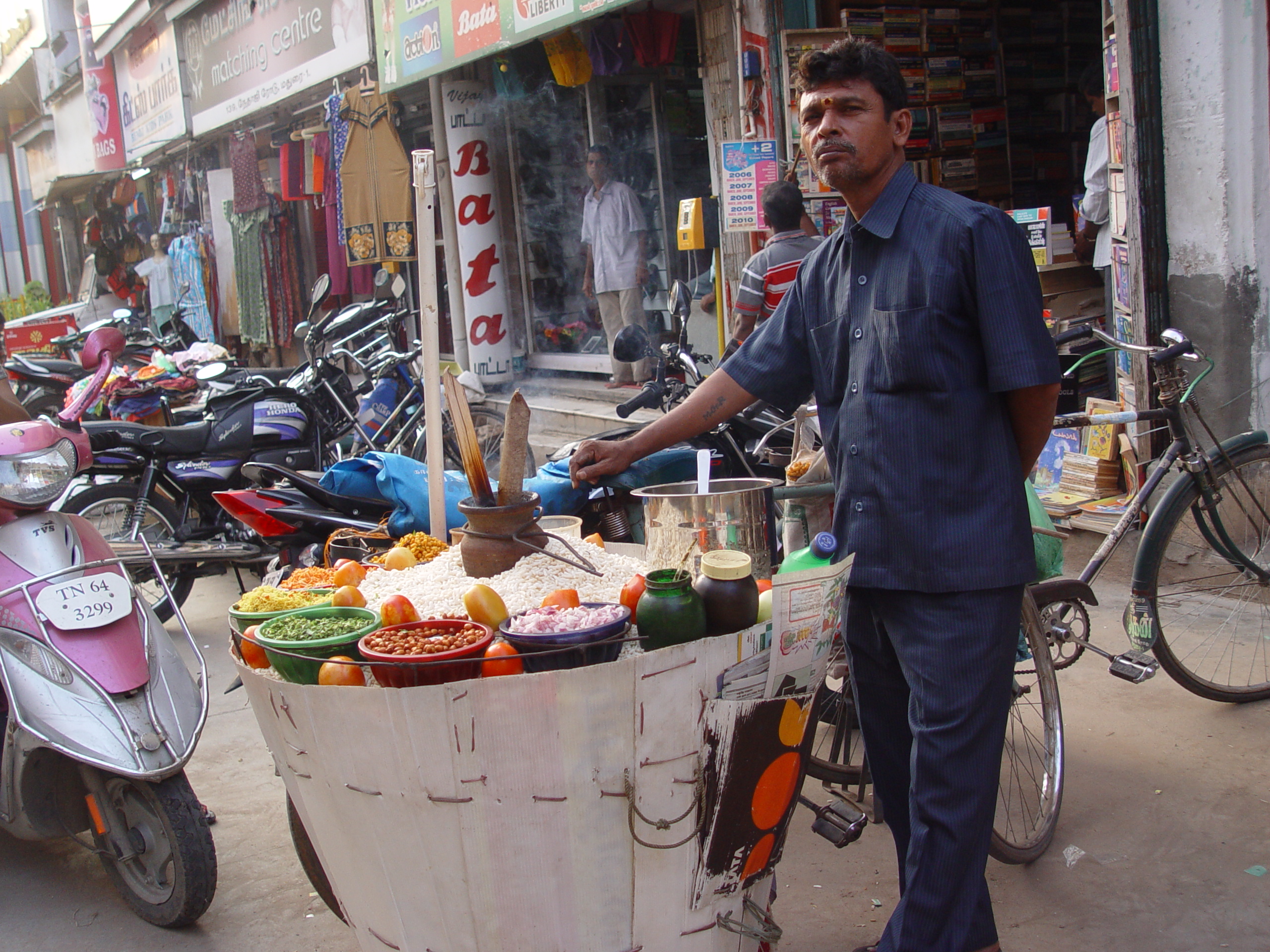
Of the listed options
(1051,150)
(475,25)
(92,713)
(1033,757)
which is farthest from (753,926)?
(1051,150)

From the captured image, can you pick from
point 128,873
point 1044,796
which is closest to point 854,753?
point 1044,796

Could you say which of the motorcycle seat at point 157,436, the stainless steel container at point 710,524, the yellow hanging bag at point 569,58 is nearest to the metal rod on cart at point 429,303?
the stainless steel container at point 710,524

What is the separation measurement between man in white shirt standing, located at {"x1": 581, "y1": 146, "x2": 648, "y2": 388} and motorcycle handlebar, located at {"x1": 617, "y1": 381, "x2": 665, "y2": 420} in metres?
3.89

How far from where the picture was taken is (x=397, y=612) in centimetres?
206

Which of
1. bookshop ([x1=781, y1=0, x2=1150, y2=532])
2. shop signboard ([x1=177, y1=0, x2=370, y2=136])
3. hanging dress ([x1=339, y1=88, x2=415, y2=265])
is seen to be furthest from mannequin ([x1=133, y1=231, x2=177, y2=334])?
bookshop ([x1=781, y1=0, x2=1150, y2=532])

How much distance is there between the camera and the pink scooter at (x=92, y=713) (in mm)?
2699

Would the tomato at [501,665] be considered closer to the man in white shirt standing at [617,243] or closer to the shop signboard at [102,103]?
the man in white shirt standing at [617,243]

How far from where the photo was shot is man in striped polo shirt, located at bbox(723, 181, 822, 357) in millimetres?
4965

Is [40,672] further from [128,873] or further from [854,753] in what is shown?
[854,753]

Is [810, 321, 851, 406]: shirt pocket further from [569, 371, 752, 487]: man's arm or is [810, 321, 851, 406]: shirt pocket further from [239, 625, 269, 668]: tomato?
[239, 625, 269, 668]: tomato

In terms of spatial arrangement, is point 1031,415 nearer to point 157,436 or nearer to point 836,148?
point 836,148

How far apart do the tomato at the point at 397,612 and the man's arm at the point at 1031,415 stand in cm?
123

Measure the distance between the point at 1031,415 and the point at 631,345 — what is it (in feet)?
8.02

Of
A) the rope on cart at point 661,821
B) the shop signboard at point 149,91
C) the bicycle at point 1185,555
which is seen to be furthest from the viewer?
the shop signboard at point 149,91
